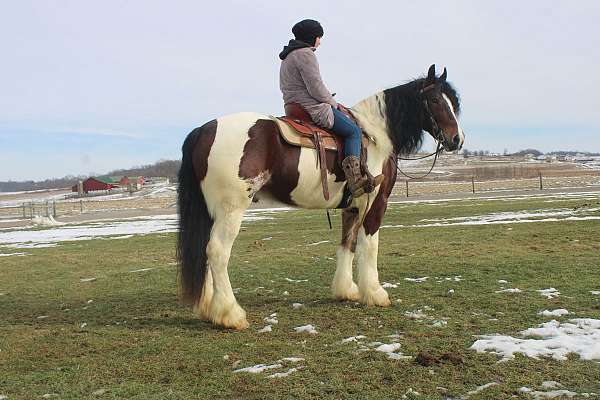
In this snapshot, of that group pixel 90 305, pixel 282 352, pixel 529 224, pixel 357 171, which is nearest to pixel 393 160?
pixel 357 171

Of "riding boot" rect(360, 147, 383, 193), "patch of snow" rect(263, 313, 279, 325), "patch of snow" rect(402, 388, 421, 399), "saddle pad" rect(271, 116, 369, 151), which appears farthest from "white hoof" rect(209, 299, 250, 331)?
"patch of snow" rect(402, 388, 421, 399)

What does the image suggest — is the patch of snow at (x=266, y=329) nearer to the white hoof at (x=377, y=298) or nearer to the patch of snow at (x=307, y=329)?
the patch of snow at (x=307, y=329)

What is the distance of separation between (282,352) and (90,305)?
11.3 feet

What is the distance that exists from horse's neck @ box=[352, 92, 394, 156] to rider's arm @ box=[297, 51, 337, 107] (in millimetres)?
796

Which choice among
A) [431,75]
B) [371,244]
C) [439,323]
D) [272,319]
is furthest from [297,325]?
[431,75]

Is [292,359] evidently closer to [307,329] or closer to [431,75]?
[307,329]

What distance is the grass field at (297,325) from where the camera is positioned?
356 centimetres

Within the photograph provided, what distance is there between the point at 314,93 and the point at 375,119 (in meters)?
1.06

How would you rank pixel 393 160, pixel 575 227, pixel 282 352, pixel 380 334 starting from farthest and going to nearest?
pixel 575 227, pixel 393 160, pixel 380 334, pixel 282 352

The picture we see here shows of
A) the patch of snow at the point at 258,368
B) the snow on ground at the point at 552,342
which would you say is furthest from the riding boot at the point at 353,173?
the patch of snow at the point at 258,368

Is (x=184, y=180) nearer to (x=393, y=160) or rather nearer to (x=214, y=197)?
(x=214, y=197)

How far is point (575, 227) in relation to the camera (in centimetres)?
1205

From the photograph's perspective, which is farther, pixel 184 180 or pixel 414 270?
pixel 414 270

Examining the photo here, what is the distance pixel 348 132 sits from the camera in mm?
5781
